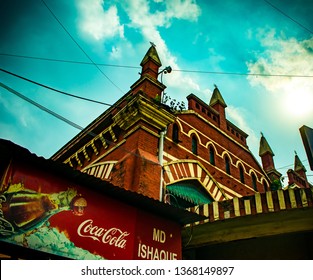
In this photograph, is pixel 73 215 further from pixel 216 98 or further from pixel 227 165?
pixel 216 98

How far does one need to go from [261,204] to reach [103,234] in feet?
12.1

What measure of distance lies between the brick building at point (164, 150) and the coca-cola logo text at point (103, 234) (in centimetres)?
293

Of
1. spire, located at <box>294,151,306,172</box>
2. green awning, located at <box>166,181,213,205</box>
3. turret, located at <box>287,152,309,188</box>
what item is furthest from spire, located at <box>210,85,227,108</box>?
spire, located at <box>294,151,306,172</box>

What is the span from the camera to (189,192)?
1251cm

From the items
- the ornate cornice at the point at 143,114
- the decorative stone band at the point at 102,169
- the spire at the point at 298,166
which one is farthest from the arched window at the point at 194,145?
the spire at the point at 298,166

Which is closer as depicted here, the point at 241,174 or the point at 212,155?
the point at 212,155

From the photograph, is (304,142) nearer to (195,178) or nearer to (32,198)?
(32,198)

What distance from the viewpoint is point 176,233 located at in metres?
7.00

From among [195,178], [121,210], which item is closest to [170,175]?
[195,178]

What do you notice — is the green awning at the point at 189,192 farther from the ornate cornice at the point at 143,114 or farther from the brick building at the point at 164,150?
the ornate cornice at the point at 143,114

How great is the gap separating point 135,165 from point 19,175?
4.78 m

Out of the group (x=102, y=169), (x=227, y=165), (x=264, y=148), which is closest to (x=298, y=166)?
(x=264, y=148)

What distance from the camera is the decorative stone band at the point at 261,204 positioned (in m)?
6.56

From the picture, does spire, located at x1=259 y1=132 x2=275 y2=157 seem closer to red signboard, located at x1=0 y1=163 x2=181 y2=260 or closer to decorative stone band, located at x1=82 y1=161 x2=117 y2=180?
decorative stone band, located at x1=82 y1=161 x2=117 y2=180
